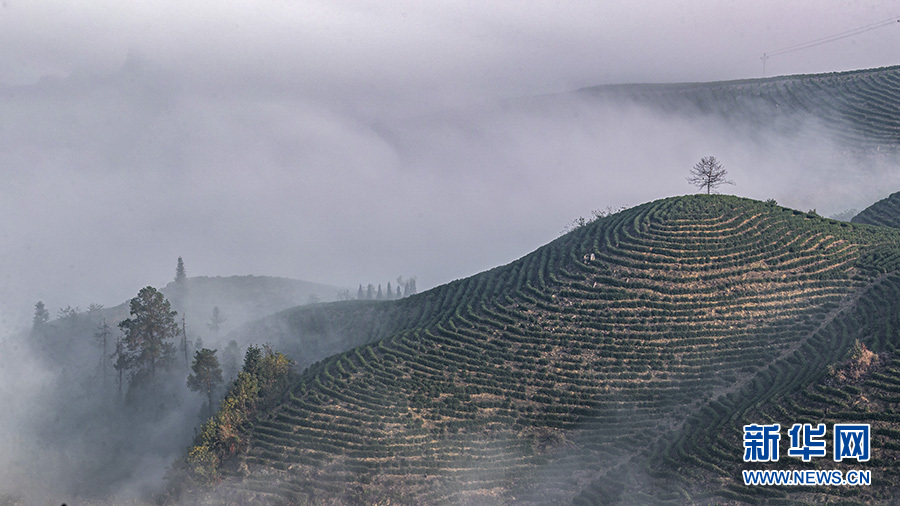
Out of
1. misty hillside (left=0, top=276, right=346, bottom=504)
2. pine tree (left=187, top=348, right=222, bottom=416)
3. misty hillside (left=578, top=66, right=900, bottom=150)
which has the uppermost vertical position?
misty hillside (left=578, top=66, right=900, bottom=150)

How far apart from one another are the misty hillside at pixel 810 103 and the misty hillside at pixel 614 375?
2445 inches

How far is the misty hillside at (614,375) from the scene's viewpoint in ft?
158

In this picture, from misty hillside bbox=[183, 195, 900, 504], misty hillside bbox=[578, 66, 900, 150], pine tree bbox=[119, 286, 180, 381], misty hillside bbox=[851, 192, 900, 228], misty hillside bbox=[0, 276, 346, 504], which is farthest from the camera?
misty hillside bbox=[578, 66, 900, 150]

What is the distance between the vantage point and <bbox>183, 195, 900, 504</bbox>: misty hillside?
48125mm

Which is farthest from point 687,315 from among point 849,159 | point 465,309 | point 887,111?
point 887,111

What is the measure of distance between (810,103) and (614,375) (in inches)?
4100

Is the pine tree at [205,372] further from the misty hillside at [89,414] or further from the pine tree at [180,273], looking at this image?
the pine tree at [180,273]

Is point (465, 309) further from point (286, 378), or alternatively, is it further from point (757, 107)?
point (757, 107)

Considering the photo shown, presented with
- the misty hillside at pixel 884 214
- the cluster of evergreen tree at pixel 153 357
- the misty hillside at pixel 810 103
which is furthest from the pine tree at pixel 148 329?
the misty hillside at pixel 810 103

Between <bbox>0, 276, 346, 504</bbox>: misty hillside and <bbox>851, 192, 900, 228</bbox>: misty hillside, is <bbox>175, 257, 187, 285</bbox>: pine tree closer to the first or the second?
<bbox>0, 276, 346, 504</bbox>: misty hillside

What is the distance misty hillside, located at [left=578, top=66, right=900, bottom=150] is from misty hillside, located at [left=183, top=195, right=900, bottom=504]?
62.1 m

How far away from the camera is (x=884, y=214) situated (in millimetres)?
84875

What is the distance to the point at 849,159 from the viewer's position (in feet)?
395

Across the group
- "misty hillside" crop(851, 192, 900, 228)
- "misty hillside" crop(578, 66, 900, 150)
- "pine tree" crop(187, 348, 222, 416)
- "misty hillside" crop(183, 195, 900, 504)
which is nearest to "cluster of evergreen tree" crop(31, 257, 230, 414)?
"pine tree" crop(187, 348, 222, 416)
